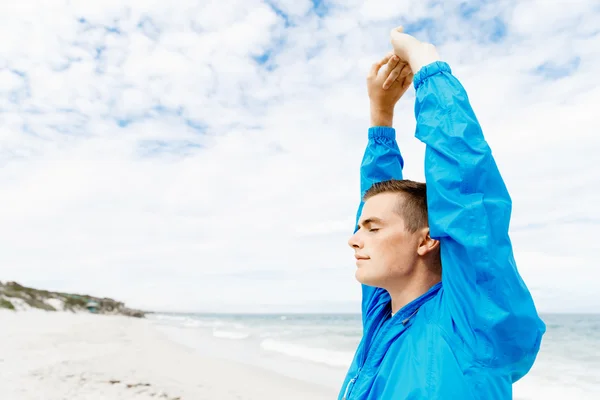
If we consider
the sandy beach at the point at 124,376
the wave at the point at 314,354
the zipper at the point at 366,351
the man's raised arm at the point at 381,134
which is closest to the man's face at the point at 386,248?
the zipper at the point at 366,351

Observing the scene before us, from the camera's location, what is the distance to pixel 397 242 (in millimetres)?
1790

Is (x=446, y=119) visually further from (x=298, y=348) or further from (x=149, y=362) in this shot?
(x=298, y=348)

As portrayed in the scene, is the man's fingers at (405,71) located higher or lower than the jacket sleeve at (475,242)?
higher

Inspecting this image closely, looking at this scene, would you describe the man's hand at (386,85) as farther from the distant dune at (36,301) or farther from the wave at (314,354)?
the distant dune at (36,301)

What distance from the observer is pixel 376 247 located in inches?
71.1

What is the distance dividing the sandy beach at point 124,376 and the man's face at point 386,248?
6957 mm

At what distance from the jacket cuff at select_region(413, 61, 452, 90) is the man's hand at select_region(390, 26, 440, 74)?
0.04 m

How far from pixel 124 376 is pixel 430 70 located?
9.21m

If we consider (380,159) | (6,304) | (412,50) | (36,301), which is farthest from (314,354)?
(36,301)

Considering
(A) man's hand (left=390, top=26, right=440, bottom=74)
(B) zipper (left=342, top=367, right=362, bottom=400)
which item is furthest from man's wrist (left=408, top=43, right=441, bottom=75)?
(B) zipper (left=342, top=367, right=362, bottom=400)

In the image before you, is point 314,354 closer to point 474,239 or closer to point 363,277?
point 363,277

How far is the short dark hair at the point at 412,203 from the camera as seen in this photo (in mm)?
1802

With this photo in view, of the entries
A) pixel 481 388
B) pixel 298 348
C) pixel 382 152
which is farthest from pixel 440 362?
pixel 298 348

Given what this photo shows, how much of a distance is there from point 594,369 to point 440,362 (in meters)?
16.1
